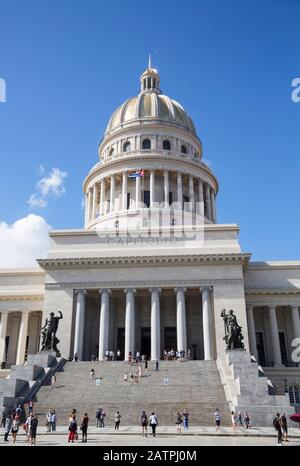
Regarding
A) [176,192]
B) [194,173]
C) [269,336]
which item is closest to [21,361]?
[269,336]

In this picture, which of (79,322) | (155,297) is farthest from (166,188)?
(79,322)

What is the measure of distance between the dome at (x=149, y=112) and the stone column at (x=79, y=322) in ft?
104

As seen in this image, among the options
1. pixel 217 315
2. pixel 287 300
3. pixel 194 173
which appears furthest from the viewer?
pixel 194 173

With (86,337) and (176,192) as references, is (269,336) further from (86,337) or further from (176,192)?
(176,192)

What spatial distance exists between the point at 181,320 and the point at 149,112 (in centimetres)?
3619

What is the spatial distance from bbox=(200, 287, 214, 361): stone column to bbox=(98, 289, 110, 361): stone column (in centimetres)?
923

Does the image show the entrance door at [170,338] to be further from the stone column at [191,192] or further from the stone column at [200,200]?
the stone column at [200,200]

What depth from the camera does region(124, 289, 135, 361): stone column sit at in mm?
41438

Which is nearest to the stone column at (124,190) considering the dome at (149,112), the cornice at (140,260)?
the dome at (149,112)

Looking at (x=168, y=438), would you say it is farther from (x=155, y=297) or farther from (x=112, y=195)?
(x=112, y=195)

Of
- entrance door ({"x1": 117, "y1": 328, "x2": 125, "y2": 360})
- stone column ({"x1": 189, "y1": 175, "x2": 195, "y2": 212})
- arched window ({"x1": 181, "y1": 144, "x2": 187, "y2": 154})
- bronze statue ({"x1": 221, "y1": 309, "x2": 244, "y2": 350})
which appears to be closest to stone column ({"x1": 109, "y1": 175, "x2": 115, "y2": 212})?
stone column ({"x1": 189, "y1": 175, "x2": 195, "y2": 212})

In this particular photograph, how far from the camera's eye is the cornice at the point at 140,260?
142 feet

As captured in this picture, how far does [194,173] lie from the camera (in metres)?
61.4

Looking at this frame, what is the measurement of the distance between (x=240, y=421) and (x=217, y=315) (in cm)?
1746
